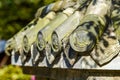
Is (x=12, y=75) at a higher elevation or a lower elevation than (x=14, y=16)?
lower

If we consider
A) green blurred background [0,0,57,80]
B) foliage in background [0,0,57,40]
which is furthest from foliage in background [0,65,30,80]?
foliage in background [0,0,57,40]

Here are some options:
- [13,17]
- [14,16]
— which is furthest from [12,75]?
[14,16]

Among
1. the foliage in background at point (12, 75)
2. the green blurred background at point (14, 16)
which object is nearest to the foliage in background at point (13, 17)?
the green blurred background at point (14, 16)

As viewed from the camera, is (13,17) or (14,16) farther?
(14,16)

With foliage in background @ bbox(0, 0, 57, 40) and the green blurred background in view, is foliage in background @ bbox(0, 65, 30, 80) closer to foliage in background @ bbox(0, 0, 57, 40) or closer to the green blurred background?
the green blurred background

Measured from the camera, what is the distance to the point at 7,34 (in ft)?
63.4

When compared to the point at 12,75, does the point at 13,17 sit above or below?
above

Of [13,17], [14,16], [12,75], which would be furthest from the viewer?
[14,16]

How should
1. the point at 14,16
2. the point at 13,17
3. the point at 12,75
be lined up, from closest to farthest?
the point at 12,75
the point at 13,17
the point at 14,16

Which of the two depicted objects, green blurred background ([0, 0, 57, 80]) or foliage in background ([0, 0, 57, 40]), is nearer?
green blurred background ([0, 0, 57, 80])

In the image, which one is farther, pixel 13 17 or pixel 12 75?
Result: pixel 13 17

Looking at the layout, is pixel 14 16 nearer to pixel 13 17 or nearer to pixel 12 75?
pixel 13 17

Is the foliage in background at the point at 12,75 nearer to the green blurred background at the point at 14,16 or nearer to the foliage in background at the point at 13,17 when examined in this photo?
the green blurred background at the point at 14,16

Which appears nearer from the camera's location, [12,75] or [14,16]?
[12,75]
